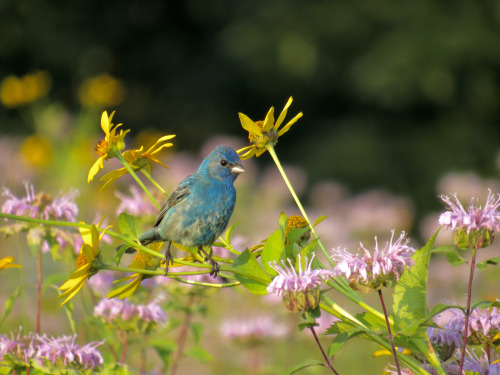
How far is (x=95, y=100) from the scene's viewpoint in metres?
5.82

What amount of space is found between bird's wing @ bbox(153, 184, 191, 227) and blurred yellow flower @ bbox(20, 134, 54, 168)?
411cm

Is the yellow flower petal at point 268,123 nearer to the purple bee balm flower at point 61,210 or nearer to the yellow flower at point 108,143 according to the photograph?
the yellow flower at point 108,143

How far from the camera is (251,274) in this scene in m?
1.21

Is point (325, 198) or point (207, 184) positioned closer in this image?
point (207, 184)

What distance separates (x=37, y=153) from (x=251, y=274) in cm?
473

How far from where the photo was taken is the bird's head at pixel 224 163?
5.88 ft

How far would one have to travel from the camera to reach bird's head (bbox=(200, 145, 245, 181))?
1.79 m

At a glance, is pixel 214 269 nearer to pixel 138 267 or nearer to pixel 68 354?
pixel 138 267

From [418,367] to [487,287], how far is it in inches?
117

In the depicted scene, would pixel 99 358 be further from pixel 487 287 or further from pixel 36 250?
pixel 487 287

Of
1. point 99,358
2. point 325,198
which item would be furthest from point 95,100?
point 99,358

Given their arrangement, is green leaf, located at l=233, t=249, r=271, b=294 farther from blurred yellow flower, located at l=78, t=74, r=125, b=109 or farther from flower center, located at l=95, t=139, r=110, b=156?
blurred yellow flower, located at l=78, t=74, r=125, b=109

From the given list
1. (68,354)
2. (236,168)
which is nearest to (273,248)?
(68,354)

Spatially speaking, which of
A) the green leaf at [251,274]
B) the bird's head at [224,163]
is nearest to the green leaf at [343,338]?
the green leaf at [251,274]
